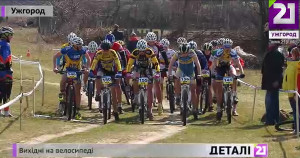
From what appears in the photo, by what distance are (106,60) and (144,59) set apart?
38.2 inches

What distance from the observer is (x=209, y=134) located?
42.7 ft

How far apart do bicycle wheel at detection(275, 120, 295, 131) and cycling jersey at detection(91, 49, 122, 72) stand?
4261 millimetres

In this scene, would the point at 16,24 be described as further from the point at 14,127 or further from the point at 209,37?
the point at 14,127

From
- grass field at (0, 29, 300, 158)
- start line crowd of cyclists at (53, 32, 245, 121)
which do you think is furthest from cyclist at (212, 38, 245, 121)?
grass field at (0, 29, 300, 158)

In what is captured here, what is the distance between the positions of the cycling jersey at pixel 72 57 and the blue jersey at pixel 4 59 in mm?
1457

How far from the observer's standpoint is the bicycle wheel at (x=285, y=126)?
13320mm

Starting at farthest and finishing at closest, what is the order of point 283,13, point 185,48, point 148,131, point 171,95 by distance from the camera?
point 171,95 → point 283,13 → point 185,48 → point 148,131

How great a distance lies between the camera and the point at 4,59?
47.6 feet

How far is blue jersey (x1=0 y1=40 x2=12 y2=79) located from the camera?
47.5ft

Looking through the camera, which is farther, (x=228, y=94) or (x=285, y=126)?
(x=228, y=94)

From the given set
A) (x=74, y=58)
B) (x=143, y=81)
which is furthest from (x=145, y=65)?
(x=74, y=58)

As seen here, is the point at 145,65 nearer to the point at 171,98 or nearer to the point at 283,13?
Answer: the point at 171,98

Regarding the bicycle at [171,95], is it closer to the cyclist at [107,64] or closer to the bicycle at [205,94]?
the bicycle at [205,94]

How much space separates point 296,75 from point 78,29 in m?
29.8
